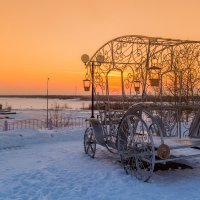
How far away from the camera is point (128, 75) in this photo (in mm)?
9844

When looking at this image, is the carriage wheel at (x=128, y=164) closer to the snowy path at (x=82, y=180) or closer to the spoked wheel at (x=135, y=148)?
the spoked wheel at (x=135, y=148)

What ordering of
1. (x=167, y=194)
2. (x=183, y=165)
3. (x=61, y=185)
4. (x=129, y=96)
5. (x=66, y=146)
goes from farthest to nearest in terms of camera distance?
1. (x=66, y=146)
2. (x=129, y=96)
3. (x=183, y=165)
4. (x=61, y=185)
5. (x=167, y=194)

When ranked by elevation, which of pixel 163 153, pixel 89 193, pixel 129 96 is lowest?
pixel 89 193

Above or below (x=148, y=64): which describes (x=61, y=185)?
below

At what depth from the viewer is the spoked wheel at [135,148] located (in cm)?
720

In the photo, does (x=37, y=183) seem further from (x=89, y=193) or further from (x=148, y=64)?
(x=148, y=64)

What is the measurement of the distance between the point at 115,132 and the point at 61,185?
2.34m

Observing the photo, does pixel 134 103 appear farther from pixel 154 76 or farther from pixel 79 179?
pixel 79 179

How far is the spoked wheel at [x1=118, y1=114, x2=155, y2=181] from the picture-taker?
7195 mm

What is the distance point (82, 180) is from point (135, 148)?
1284mm

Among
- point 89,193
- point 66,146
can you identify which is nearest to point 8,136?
point 66,146

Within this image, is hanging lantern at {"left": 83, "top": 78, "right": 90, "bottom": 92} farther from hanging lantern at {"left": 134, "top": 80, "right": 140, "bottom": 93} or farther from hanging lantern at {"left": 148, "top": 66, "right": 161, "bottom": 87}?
hanging lantern at {"left": 148, "top": 66, "right": 161, "bottom": 87}

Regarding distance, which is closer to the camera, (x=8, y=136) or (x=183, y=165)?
(x=183, y=165)

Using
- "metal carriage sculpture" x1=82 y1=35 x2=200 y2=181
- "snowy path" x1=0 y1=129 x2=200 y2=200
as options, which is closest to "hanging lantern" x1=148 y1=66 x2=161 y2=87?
"metal carriage sculpture" x1=82 y1=35 x2=200 y2=181
